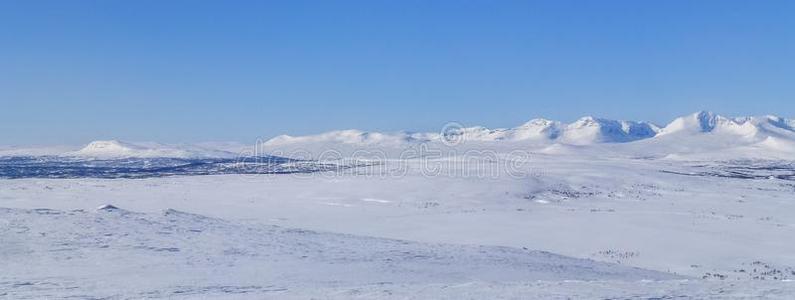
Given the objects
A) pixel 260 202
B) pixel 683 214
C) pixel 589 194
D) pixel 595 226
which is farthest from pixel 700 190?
pixel 260 202

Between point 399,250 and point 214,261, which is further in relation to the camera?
point 399,250

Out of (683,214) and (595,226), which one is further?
(683,214)

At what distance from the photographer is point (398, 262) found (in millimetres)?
15672

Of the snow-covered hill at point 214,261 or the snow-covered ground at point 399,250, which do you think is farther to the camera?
the snow-covered hill at point 214,261

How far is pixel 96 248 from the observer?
51.0ft

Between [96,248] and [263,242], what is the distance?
4093 millimetres

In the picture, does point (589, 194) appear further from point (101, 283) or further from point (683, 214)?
point (101, 283)

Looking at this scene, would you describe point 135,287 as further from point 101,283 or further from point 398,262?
point 398,262

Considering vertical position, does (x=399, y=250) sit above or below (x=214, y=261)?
below

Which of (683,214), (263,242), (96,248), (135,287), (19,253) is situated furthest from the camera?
(683,214)

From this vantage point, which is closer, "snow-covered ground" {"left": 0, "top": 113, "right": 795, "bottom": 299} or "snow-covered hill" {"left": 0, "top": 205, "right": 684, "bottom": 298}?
"snow-covered ground" {"left": 0, "top": 113, "right": 795, "bottom": 299}

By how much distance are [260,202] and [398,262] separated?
25.4 meters

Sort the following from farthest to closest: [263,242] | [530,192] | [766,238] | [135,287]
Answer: [530,192] < [766,238] < [263,242] < [135,287]

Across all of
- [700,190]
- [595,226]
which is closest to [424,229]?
[595,226]
